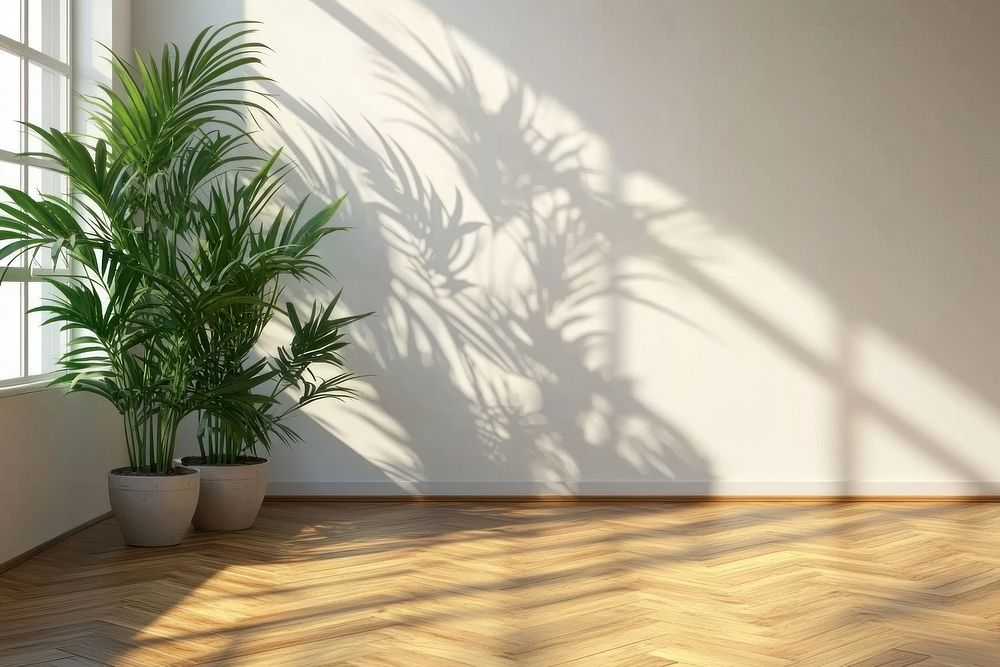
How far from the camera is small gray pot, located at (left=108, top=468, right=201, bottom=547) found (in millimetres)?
3820

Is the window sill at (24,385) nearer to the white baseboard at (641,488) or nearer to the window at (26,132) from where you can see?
the window at (26,132)

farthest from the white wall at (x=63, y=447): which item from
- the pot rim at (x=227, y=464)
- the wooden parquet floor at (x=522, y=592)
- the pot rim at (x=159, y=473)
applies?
the pot rim at (x=227, y=464)

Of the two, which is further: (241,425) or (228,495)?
(228,495)

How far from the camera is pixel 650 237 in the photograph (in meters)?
5.05

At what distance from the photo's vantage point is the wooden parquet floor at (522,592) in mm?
2791

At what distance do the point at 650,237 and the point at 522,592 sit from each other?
2.23m

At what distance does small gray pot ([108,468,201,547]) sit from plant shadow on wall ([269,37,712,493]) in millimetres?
1141

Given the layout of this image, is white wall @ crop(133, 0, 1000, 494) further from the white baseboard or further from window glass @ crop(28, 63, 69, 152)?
window glass @ crop(28, 63, 69, 152)

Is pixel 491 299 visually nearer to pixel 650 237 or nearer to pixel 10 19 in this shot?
pixel 650 237

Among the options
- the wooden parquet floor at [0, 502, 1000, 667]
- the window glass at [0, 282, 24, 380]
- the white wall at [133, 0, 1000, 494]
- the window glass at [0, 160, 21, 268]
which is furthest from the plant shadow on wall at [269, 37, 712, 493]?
the window glass at [0, 282, 24, 380]

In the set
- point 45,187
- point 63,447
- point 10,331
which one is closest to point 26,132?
point 45,187

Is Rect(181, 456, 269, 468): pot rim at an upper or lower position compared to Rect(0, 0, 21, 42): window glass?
lower

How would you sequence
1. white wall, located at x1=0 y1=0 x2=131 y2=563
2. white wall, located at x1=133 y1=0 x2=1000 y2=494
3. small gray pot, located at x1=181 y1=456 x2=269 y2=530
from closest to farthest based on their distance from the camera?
white wall, located at x1=0 y1=0 x2=131 y2=563, small gray pot, located at x1=181 y1=456 x2=269 y2=530, white wall, located at x1=133 y1=0 x2=1000 y2=494

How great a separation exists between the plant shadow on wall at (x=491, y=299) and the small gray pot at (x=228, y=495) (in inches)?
30.7
